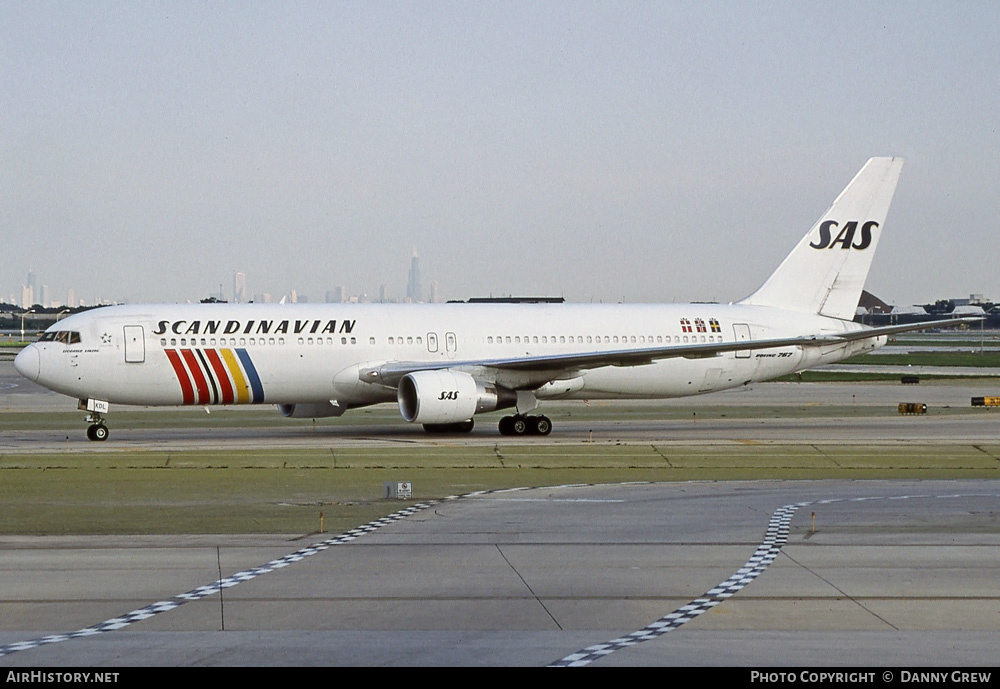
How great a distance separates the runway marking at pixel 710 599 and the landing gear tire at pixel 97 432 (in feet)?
65.9

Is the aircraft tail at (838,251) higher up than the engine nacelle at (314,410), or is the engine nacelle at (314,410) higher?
the aircraft tail at (838,251)

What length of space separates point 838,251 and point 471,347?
42.4ft

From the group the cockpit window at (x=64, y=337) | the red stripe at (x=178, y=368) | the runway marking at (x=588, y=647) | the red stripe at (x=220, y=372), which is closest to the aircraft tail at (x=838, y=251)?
the red stripe at (x=220, y=372)

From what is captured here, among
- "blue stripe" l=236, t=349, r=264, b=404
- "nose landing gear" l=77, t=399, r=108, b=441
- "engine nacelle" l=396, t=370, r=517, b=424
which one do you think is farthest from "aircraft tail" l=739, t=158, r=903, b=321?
"nose landing gear" l=77, t=399, r=108, b=441

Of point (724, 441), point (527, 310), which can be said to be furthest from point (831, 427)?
point (527, 310)

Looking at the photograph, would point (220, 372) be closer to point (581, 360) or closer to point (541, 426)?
point (541, 426)

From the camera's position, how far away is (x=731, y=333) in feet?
130

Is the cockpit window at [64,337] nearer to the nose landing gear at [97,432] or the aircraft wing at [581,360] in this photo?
the nose landing gear at [97,432]

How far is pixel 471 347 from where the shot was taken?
122ft

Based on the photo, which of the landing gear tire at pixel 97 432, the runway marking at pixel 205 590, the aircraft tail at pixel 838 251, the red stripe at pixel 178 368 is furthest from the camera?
the aircraft tail at pixel 838 251

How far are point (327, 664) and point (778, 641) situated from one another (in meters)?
3.96

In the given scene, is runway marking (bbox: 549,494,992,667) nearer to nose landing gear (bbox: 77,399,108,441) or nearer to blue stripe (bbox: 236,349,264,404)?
blue stripe (bbox: 236,349,264,404)

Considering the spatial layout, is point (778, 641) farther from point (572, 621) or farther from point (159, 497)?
point (159, 497)

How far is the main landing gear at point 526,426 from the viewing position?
36.1m
